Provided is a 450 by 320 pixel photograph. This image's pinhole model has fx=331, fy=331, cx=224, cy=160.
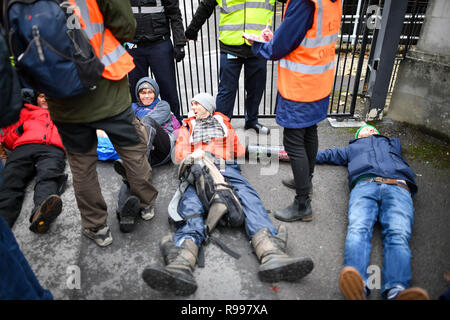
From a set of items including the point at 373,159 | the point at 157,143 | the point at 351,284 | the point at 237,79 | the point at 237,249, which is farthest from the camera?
the point at 237,79

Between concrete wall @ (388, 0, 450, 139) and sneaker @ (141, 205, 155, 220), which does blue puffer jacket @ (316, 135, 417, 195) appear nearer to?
concrete wall @ (388, 0, 450, 139)

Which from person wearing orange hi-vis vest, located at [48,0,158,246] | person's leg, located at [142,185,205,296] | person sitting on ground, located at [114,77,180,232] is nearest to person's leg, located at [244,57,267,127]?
person sitting on ground, located at [114,77,180,232]

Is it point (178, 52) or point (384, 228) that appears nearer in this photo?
point (384, 228)

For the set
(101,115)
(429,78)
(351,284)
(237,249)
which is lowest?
(237,249)

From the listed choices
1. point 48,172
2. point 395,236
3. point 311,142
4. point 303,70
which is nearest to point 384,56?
point 311,142

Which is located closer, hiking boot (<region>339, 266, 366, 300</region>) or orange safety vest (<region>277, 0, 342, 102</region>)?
hiking boot (<region>339, 266, 366, 300</region>)

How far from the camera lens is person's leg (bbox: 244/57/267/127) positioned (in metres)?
3.71

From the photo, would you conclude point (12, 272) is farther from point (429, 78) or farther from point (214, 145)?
point (429, 78)

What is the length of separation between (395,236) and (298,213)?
75 cm

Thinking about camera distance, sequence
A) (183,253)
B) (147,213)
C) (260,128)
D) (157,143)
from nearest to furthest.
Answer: (183,253)
(147,213)
(157,143)
(260,128)

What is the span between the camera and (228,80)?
3.78m

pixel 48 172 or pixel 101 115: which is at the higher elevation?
pixel 101 115

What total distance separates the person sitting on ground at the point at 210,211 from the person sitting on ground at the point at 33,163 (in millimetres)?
1058

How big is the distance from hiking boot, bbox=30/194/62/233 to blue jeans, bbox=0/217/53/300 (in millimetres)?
877
